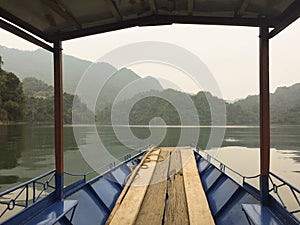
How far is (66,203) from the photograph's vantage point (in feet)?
9.78

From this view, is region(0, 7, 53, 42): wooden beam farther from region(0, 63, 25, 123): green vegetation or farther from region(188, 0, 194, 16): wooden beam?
region(0, 63, 25, 123): green vegetation

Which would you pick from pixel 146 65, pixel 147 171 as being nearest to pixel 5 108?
pixel 146 65

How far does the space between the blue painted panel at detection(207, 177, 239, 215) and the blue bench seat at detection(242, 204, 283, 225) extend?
702mm

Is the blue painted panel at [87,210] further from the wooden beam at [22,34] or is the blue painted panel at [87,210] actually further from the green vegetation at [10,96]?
the green vegetation at [10,96]

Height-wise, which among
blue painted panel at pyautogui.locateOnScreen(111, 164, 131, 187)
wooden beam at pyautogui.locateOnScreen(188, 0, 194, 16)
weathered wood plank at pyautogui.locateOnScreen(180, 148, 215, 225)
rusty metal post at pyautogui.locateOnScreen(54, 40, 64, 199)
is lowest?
weathered wood plank at pyautogui.locateOnScreen(180, 148, 215, 225)

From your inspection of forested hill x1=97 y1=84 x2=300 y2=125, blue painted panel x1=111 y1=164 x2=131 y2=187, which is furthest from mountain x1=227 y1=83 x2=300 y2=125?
blue painted panel x1=111 y1=164 x2=131 y2=187

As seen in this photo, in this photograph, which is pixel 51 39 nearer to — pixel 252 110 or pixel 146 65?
pixel 146 65

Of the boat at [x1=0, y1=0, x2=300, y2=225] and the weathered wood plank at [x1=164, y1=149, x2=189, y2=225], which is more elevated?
the boat at [x1=0, y1=0, x2=300, y2=225]

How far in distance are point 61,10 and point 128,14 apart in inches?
30.6

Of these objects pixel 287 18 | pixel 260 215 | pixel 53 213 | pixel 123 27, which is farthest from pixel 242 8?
pixel 53 213

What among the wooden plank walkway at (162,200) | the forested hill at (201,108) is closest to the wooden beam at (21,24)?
the wooden plank walkway at (162,200)

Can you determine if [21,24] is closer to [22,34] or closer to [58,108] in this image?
[22,34]

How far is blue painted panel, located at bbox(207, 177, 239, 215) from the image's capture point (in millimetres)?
3580

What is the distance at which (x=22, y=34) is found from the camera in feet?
8.77
